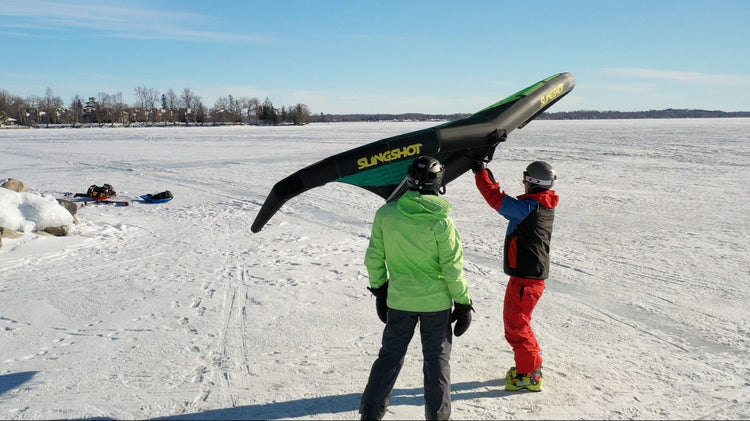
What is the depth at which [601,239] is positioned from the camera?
27.7 feet

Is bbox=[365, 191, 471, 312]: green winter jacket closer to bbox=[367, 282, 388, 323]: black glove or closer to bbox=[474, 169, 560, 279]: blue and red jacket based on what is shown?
bbox=[367, 282, 388, 323]: black glove

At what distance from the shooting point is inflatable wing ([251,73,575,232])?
3068mm

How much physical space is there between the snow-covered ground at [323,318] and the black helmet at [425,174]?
1632 mm

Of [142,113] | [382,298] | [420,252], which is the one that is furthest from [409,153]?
[142,113]

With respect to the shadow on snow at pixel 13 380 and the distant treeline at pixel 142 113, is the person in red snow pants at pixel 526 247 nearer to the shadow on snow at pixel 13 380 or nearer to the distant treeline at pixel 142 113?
the shadow on snow at pixel 13 380

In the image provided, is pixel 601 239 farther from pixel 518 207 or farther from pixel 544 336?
pixel 518 207

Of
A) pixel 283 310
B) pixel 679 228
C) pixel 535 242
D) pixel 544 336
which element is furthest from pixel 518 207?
pixel 679 228

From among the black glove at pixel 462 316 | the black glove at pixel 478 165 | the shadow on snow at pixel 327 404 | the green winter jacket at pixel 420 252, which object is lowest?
the shadow on snow at pixel 327 404

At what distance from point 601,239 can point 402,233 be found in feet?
20.9

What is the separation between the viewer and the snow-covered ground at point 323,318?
3.74 m

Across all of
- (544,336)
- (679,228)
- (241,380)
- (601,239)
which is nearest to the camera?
(241,380)

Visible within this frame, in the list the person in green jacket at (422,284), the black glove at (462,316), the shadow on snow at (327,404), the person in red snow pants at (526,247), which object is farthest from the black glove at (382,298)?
the person in red snow pants at (526,247)

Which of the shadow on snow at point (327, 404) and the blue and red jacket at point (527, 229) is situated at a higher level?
the blue and red jacket at point (527, 229)

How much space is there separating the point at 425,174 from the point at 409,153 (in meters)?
0.17
